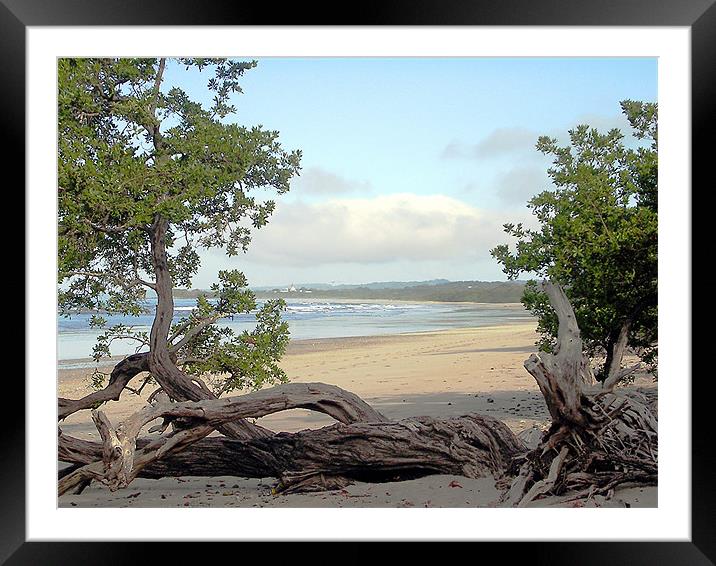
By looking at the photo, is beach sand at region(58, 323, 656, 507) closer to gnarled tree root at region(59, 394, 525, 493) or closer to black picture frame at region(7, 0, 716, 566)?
gnarled tree root at region(59, 394, 525, 493)

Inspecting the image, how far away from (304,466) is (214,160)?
7.45ft

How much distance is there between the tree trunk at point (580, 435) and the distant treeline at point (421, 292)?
0.76 metres

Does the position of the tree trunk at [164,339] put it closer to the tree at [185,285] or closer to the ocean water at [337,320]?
the tree at [185,285]

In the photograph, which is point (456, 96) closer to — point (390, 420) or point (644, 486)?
point (390, 420)

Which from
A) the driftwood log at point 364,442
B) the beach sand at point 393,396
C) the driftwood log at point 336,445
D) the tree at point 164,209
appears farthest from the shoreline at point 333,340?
the driftwood log at point 336,445

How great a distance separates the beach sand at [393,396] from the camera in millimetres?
5180

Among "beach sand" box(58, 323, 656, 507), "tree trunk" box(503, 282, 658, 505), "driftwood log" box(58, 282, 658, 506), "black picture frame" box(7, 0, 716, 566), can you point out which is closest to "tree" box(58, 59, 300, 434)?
"driftwood log" box(58, 282, 658, 506)

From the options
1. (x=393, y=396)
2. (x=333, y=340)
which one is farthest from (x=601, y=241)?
(x=333, y=340)

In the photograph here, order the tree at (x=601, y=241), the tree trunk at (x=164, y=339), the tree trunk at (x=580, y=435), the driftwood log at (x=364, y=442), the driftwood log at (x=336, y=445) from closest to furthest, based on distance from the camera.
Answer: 1. the tree trunk at (x=580, y=435)
2. the driftwood log at (x=364, y=442)
3. the driftwood log at (x=336, y=445)
4. the tree at (x=601, y=241)
5. the tree trunk at (x=164, y=339)

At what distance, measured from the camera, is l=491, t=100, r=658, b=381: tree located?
527 cm

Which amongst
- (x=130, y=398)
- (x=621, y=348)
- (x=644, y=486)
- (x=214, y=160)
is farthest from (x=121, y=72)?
(x=644, y=486)

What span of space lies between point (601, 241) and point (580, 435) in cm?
135

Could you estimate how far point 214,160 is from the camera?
5555mm

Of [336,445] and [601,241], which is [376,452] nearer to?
[336,445]
